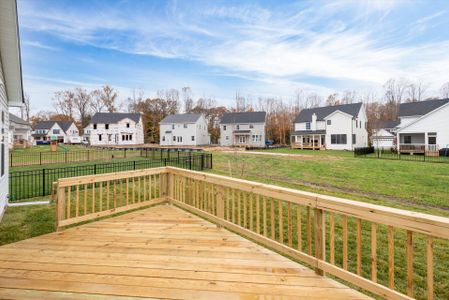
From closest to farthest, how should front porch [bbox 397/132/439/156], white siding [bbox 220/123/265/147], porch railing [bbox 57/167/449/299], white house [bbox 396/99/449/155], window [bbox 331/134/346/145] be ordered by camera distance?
1. porch railing [bbox 57/167/449/299]
2. front porch [bbox 397/132/439/156]
3. white house [bbox 396/99/449/155]
4. window [bbox 331/134/346/145]
5. white siding [bbox 220/123/265/147]

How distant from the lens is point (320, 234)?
283cm

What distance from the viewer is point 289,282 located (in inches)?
109

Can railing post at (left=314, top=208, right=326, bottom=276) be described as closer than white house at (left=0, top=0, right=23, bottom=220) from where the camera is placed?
Yes

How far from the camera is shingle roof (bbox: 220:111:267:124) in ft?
150

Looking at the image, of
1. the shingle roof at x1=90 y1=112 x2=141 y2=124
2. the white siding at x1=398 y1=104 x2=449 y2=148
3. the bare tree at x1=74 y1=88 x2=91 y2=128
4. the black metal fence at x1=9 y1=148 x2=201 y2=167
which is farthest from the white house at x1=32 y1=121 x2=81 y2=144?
the white siding at x1=398 y1=104 x2=449 y2=148

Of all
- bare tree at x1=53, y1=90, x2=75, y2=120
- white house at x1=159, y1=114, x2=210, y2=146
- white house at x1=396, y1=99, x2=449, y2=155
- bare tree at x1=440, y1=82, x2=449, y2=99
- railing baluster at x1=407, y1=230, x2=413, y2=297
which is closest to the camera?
railing baluster at x1=407, y1=230, x2=413, y2=297

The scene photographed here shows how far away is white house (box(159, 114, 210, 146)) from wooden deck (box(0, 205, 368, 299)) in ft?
141

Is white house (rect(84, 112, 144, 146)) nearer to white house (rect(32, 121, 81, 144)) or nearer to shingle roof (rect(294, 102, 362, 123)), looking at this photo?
white house (rect(32, 121, 81, 144))

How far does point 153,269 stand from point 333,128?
37.4 meters

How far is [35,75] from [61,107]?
3915 centimetres

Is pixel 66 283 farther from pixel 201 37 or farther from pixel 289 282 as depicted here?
pixel 201 37

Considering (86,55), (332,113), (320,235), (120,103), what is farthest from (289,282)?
(120,103)

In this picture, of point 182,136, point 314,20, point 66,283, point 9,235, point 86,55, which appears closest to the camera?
point 66,283

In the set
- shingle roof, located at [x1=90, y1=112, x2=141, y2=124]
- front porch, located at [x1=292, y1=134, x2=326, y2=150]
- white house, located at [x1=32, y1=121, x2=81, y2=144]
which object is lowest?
front porch, located at [x1=292, y1=134, x2=326, y2=150]
